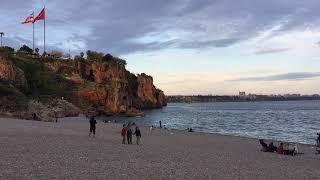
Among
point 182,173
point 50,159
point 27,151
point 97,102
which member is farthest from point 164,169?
point 97,102

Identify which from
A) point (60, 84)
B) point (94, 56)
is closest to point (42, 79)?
point (60, 84)

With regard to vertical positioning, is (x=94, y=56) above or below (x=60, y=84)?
above

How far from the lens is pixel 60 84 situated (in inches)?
4742

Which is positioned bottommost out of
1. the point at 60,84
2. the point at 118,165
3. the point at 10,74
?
the point at 118,165

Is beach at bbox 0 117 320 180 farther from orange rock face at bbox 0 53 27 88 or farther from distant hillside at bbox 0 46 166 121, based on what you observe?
orange rock face at bbox 0 53 27 88

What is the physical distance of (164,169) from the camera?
65.6ft

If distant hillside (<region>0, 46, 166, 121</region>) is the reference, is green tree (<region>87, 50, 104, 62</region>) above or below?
above

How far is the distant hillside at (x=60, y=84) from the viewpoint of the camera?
83.4 metres

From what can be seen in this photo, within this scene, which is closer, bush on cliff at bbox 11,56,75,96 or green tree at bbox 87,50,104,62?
bush on cliff at bbox 11,56,75,96

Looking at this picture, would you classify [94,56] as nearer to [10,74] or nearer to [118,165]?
[10,74]

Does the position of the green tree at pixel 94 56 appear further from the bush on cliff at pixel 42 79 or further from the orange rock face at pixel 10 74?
the orange rock face at pixel 10 74

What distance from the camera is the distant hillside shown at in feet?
274

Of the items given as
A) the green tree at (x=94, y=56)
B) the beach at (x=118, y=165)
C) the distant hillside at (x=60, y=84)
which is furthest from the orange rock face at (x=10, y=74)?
the beach at (x=118, y=165)

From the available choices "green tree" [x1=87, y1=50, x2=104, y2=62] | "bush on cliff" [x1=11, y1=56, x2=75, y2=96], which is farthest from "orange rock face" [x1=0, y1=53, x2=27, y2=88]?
A: "green tree" [x1=87, y1=50, x2=104, y2=62]
